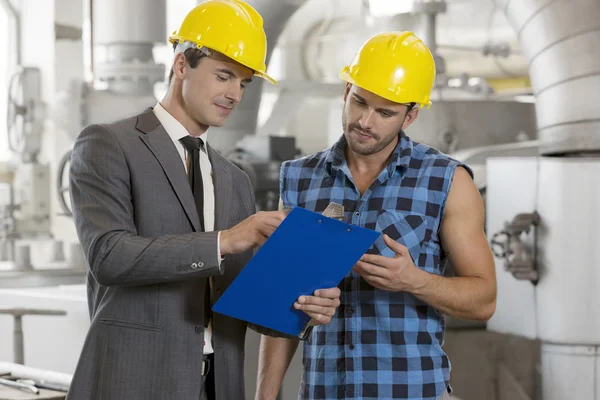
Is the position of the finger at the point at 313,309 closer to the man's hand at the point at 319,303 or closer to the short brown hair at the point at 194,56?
the man's hand at the point at 319,303

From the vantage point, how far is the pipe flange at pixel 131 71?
4770 mm

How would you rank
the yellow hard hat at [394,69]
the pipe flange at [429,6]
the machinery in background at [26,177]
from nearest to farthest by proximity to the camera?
the yellow hard hat at [394,69] < the machinery in background at [26,177] < the pipe flange at [429,6]

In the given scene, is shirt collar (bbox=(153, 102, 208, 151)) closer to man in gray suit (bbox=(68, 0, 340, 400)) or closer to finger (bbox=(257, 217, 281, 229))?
man in gray suit (bbox=(68, 0, 340, 400))

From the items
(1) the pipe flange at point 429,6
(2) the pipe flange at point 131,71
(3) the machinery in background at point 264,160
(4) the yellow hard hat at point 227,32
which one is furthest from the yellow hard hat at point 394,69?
(1) the pipe flange at point 429,6

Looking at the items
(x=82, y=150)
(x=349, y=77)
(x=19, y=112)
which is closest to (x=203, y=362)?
(x=82, y=150)

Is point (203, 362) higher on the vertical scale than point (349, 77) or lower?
lower

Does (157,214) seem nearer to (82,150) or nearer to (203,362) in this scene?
(82,150)

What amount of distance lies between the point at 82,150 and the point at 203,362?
0.46m

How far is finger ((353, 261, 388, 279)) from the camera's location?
1.60 m

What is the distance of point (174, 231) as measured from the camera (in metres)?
1.60

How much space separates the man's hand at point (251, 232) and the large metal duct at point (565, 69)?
2.14 metres

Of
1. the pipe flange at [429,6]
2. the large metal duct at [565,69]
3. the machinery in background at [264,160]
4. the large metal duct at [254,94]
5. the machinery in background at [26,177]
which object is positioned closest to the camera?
the large metal duct at [565,69]

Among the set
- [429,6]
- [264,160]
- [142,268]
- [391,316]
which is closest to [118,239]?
[142,268]

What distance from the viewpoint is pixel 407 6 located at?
199 inches
